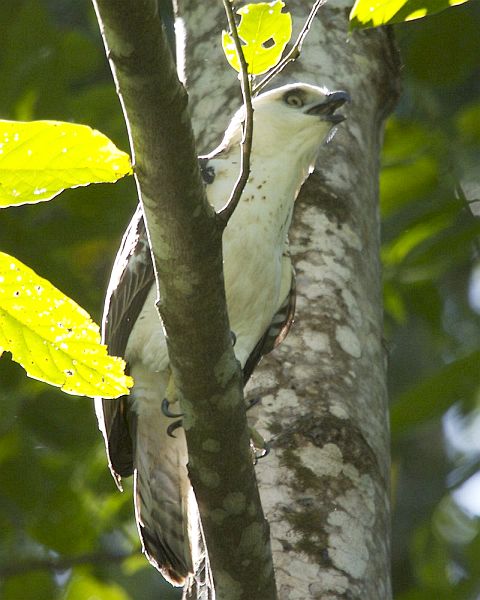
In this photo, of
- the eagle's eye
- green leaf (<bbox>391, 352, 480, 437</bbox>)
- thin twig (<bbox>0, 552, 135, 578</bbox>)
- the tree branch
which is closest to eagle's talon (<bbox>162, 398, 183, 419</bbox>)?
green leaf (<bbox>391, 352, 480, 437</bbox>)

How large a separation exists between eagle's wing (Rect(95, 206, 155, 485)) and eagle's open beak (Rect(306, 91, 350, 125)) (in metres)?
0.65

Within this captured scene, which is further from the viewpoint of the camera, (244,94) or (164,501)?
(164,501)

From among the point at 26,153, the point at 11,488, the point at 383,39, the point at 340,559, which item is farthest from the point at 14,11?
the point at 26,153

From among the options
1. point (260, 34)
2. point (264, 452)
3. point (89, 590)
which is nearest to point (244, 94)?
point (260, 34)

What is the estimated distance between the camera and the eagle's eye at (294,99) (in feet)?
11.8

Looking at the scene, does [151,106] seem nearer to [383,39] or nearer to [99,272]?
[383,39]

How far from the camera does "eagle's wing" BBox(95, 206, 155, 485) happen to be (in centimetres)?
324

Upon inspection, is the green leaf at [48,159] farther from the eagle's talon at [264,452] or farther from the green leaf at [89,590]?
the green leaf at [89,590]

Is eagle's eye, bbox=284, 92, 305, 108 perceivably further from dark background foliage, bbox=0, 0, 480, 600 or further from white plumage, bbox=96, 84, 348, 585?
dark background foliage, bbox=0, 0, 480, 600

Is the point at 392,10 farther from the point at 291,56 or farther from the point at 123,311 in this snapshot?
the point at 123,311

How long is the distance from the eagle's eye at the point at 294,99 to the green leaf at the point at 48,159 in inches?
78.9

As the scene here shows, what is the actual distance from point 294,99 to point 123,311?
3.01ft

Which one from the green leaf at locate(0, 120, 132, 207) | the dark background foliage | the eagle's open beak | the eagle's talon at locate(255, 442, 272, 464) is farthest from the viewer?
the dark background foliage

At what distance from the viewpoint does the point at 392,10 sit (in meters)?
1.83
